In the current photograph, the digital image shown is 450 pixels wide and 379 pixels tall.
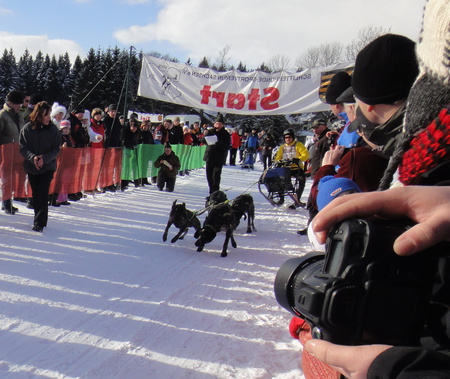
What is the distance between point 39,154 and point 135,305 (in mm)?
3239

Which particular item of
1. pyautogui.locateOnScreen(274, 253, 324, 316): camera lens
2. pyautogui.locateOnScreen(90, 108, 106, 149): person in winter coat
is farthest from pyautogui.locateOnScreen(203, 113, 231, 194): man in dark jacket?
pyautogui.locateOnScreen(274, 253, 324, 316): camera lens

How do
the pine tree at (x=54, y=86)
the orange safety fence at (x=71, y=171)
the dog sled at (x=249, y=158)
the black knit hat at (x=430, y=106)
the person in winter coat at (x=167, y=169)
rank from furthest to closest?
the pine tree at (x=54, y=86), the dog sled at (x=249, y=158), the person in winter coat at (x=167, y=169), the orange safety fence at (x=71, y=171), the black knit hat at (x=430, y=106)

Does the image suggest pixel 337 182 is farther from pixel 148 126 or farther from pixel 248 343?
pixel 148 126

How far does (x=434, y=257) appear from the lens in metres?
0.81

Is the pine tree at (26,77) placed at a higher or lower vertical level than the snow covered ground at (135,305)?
higher

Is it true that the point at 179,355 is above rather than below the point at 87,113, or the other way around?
below

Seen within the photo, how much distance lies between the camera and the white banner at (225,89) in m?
12.0

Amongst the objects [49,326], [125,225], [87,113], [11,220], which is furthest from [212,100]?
A: [49,326]

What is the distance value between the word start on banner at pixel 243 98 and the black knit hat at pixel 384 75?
10.9 meters

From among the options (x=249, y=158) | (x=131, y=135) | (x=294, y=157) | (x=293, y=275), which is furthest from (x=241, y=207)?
(x=249, y=158)

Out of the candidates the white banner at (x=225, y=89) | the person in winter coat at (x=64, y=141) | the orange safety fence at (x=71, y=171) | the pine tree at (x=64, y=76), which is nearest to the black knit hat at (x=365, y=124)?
the orange safety fence at (x=71, y=171)

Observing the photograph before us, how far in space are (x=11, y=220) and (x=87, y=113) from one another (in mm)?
3556

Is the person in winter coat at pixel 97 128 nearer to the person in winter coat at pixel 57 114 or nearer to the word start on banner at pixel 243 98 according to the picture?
the person in winter coat at pixel 57 114

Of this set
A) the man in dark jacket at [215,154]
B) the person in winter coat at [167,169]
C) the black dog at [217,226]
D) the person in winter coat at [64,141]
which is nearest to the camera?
the black dog at [217,226]
